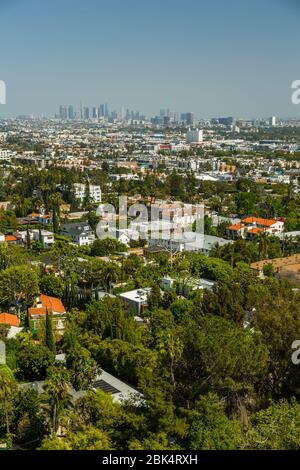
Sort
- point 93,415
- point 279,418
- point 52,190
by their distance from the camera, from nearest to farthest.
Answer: point 279,418 → point 93,415 → point 52,190

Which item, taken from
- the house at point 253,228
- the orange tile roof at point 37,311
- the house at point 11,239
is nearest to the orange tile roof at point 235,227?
the house at point 253,228

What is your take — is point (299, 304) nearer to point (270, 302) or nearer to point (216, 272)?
point (270, 302)

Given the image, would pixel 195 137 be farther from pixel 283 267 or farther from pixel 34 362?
pixel 34 362

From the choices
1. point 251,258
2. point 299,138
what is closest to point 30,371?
point 251,258

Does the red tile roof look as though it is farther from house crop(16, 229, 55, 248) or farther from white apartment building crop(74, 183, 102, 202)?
white apartment building crop(74, 183, 102, 202)

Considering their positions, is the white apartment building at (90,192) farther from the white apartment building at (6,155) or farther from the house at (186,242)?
the white apartment building at (6,155)

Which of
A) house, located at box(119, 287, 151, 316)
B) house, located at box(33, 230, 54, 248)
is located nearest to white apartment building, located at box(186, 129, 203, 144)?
house, located at box(33, 230, 54, 248)

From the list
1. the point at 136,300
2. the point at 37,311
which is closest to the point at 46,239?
the point at 136,300
